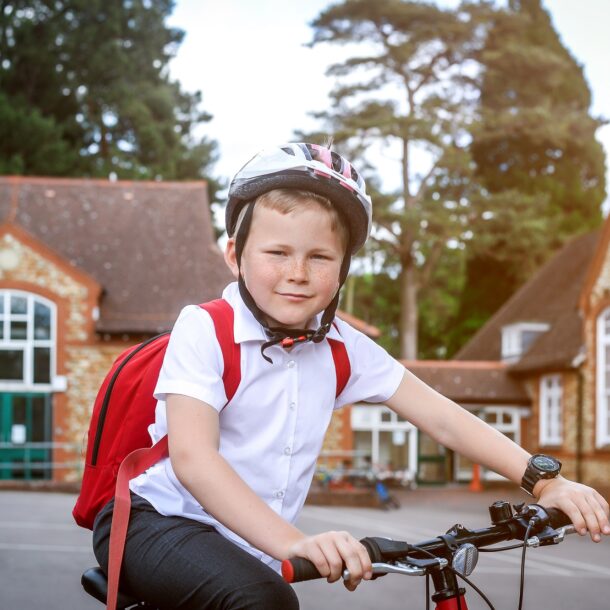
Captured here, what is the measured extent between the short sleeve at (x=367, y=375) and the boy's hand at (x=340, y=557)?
880mm

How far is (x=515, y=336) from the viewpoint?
36094 millimetres

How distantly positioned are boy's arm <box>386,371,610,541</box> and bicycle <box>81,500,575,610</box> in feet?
0.16

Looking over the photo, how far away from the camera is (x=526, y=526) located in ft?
8.31

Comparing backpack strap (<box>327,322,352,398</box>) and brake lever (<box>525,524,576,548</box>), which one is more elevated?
backpack strap (<box>327,322,352,398</box>)

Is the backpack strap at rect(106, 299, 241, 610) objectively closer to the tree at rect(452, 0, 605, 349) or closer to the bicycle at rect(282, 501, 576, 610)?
the bicycle at rect(282, 501, 576, 610)

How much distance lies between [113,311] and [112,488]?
2878 centimetres

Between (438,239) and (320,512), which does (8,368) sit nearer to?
(320,512)

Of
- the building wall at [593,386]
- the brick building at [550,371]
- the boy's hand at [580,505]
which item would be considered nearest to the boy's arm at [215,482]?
the boy's hand at [580,505]

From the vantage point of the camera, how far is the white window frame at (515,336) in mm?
35562

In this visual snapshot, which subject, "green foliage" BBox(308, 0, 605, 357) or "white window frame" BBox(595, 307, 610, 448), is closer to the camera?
"white window frame" BBox(595, 307, 610, 448)

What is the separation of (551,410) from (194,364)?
1233 inches

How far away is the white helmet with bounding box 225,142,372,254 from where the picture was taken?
267 cm

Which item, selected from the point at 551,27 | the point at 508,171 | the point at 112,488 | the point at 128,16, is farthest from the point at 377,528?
the point at 551,27

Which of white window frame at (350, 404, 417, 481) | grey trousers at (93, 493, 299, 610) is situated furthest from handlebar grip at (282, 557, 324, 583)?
white window frame at (350, 404, 417, 481)
